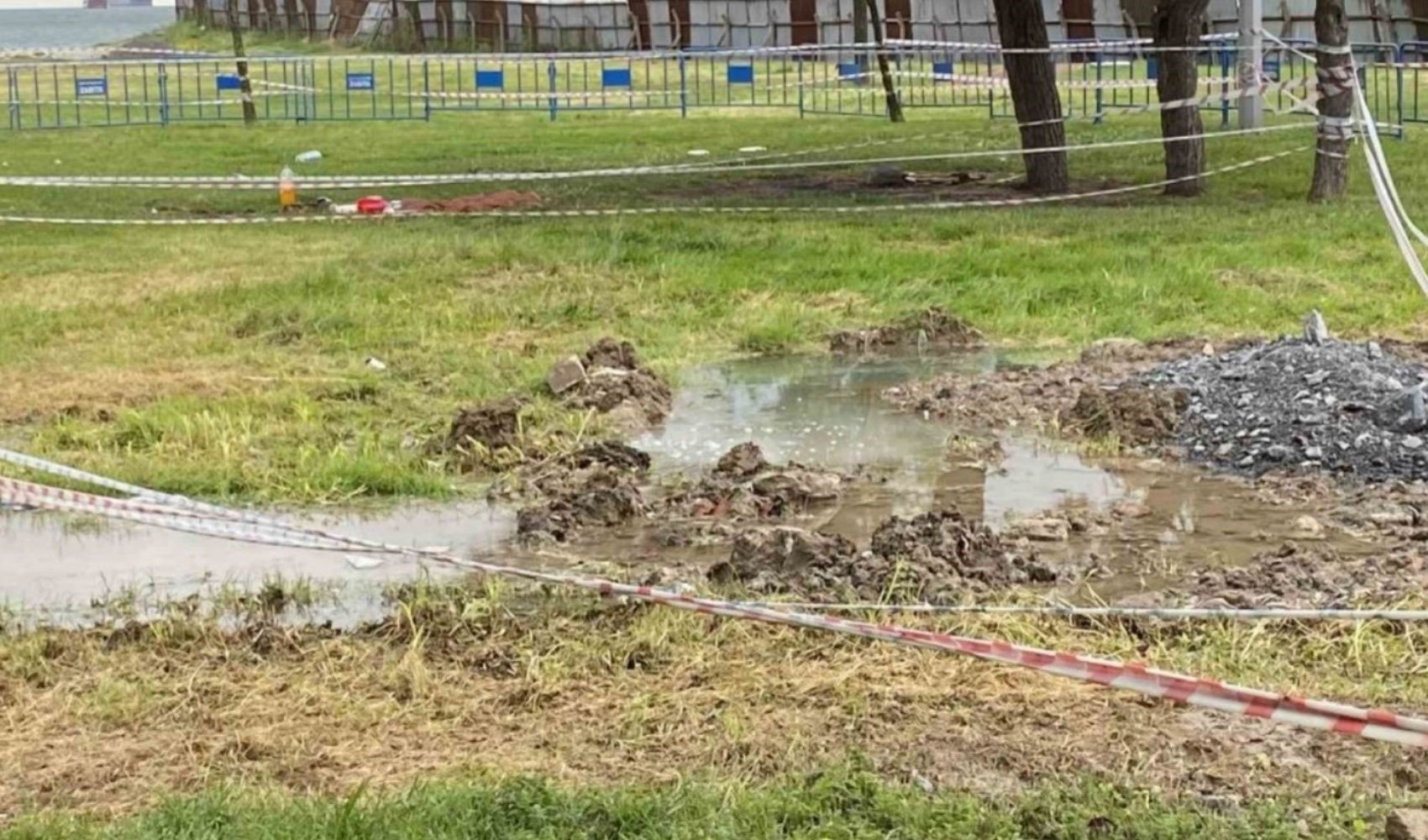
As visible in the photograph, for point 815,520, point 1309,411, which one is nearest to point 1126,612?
point 815,520

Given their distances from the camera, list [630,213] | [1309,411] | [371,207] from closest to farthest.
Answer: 1. [1309,411]
2. [630,213]
3. [371,207]

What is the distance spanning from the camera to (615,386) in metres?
10.0

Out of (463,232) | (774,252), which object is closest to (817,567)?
(774,252)

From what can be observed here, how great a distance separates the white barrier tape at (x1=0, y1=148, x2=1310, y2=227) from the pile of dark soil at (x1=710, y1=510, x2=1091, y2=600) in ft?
33.3

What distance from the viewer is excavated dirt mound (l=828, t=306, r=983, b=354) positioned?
11711 millimetres

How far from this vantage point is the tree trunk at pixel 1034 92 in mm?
18781

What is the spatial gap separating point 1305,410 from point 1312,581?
6.93ft

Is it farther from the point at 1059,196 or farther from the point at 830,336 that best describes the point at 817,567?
the point at 1059,196

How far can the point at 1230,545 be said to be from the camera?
7.57 m

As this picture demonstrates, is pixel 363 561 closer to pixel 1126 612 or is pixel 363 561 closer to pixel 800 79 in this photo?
pixel 1126 612

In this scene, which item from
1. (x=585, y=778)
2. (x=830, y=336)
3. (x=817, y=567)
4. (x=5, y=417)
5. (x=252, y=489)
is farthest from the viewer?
(x=830, y=336)

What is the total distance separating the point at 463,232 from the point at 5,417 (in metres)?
6.50

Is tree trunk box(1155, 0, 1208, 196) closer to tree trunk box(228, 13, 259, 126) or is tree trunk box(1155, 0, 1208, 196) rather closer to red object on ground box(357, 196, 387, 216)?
red object on ground box(357, 196, 387, 216)

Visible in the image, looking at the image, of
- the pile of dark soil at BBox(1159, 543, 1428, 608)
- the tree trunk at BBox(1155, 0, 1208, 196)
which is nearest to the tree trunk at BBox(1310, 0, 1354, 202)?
the tree trunk at BBox(1155, 0, 1208, 196)
